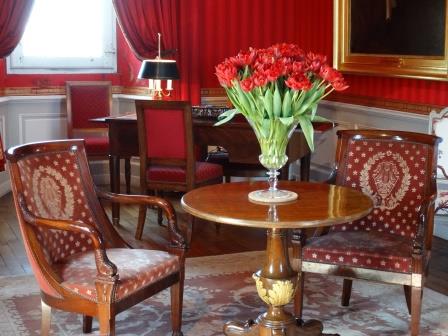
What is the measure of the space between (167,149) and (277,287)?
6.67 ft

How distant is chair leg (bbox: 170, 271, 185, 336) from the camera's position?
3158 mm

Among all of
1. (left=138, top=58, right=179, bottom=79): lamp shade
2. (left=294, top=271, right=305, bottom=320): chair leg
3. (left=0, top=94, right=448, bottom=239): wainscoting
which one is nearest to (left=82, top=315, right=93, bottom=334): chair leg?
(left=294, top=271, right=305, bottom=320): chair leg

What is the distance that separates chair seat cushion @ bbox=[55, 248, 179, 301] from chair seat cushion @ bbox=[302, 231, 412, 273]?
0.65 meters

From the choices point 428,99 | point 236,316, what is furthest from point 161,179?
point 428,99

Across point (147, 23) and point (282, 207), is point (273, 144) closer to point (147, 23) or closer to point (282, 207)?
point (282, 207)

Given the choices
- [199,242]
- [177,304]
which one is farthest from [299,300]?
[199,242]

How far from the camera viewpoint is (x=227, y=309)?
3.63m

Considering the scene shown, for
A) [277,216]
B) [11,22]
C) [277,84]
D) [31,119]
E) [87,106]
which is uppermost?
[11,22]

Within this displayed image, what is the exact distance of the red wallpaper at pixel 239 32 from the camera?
21.7 ft

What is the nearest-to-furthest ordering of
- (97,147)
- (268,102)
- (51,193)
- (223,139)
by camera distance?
(268,102)
(51,193)
(223,139)
(97,147)

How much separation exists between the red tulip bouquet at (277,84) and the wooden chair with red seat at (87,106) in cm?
380

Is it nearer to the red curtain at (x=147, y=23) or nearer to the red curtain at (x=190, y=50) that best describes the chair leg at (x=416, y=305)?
the red curtain at (x=190, y=50)

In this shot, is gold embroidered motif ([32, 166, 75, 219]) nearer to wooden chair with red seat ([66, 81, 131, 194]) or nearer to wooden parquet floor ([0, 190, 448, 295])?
wooden parquet floor ([0, 190, 448, 295])

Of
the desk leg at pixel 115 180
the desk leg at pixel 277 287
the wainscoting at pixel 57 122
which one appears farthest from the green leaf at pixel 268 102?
the wainscoting at pixel 57 122
